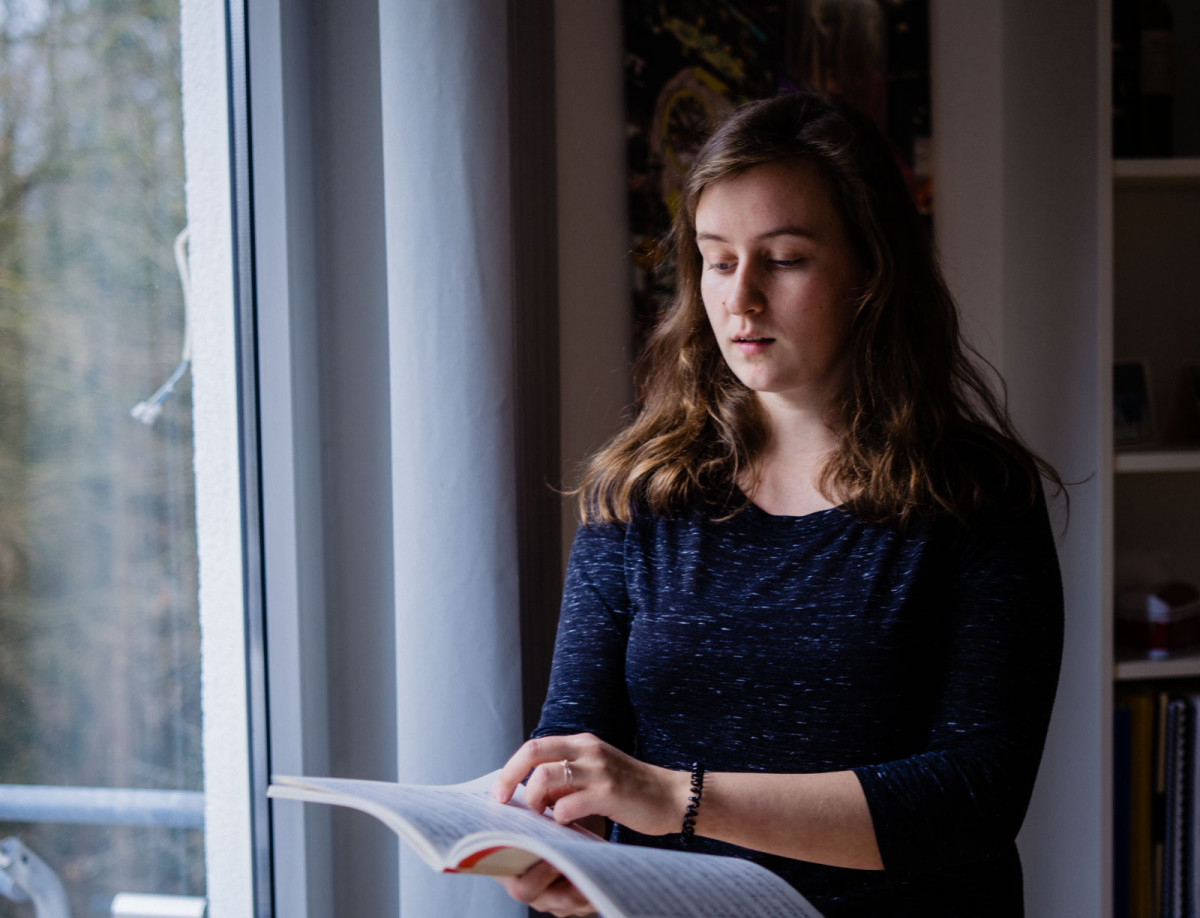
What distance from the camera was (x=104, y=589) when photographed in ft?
3.28

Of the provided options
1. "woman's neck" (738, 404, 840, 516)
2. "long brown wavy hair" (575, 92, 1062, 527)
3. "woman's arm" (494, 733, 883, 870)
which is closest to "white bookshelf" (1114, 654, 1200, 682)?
"long brown wavy hair" (575, 92, 1062, 527)

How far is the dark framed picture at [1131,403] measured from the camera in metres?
1.78

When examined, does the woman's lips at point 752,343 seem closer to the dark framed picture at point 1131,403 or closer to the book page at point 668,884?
the book page at point 668,884

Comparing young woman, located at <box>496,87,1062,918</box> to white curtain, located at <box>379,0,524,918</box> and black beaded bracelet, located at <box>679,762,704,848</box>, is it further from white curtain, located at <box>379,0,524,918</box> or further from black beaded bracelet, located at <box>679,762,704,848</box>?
white curtain, located at <box>379,0,524,918</box>

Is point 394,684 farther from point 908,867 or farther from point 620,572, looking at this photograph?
point 908,867

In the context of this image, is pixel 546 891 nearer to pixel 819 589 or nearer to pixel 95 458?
pixel 819 589

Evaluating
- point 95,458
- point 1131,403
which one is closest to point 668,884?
point 95,458

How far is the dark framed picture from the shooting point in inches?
70.2

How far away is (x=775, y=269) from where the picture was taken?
1.04 metres

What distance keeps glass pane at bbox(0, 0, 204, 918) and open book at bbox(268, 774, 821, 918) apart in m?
0.29

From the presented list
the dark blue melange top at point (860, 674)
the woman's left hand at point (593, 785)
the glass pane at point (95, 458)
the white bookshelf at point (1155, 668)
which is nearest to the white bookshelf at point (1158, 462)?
the white bookshelf at point (1155, 668)

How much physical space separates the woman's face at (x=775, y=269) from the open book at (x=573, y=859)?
51 cm

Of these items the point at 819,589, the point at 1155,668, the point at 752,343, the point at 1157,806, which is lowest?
the point at 1157,806

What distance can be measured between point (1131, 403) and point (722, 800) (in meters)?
1.33
